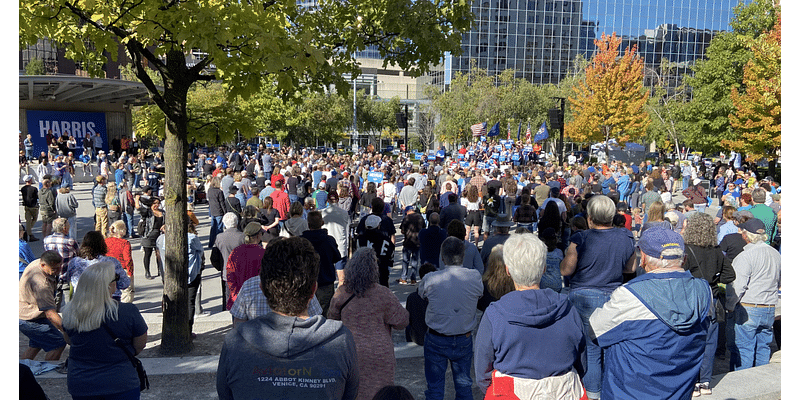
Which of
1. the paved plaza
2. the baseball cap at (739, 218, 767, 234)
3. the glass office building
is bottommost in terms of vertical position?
the paved plaza

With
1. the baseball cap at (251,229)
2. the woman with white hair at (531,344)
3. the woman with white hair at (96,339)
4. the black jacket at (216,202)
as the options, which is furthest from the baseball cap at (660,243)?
Answer: the black jacket at (216,202)

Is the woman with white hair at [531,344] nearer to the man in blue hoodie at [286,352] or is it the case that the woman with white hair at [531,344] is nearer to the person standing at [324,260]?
the man in blue hoodie at [286,352]

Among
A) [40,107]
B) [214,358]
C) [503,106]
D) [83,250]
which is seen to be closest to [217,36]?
[83,250]

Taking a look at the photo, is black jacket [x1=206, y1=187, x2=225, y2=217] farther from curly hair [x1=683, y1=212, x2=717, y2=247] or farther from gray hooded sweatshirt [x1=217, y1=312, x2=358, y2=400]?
gray hooded sweatshirt [x1=217, y1=312, x2=358, y2=400]

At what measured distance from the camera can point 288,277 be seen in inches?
106

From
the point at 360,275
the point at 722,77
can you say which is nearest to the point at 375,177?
the point at 360,275

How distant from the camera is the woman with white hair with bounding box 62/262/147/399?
394cm

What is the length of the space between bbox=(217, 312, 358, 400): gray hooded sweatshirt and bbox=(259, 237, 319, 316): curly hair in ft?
0.26

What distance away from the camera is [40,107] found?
1403 inches

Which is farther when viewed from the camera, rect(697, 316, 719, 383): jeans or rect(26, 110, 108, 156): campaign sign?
rect(26, 110, 108, 156): campaign sign

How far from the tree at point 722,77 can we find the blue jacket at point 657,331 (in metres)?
34.2

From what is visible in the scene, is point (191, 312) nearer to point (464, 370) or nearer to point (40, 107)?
point (464, 370)

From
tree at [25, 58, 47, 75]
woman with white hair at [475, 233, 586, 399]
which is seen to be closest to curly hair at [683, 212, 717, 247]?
woman with white hair at [475, 233, 586, 399]

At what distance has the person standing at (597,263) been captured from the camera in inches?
203
